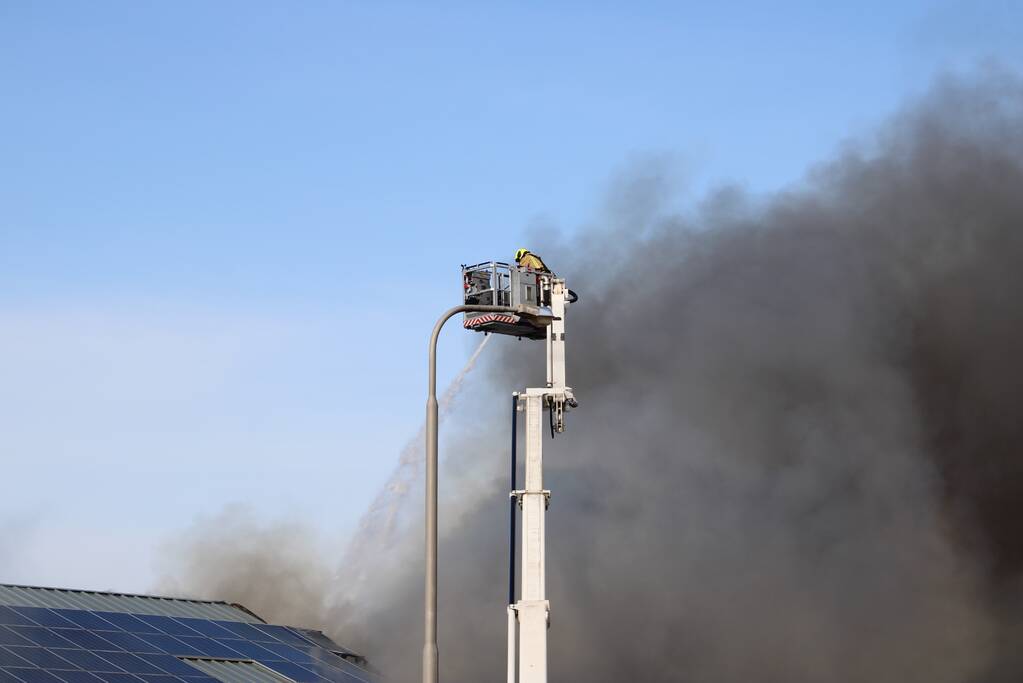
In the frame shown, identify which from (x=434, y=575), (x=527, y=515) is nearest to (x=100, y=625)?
(x=527, y=515)

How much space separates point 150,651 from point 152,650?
0.16 m

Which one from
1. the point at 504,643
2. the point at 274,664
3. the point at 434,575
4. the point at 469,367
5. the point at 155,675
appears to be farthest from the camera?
the point at 469,367

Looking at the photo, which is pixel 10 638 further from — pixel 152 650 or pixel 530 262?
pixel 530 262

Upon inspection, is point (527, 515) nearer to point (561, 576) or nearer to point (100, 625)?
point (100, 625)

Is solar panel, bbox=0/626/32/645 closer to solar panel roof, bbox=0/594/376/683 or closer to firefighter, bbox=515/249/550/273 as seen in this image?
solar panel roof, bbox=0/594/376/683

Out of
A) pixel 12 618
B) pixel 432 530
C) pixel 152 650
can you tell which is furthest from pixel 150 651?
pixel 432 530

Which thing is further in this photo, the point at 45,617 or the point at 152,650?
the point at 45,617

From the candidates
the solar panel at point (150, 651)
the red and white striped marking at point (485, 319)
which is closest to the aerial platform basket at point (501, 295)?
the red and white striped marking at point (485, 319)

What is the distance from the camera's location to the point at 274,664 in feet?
Result: 127

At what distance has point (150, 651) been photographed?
116 feet

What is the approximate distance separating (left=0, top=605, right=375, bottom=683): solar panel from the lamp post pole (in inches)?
583

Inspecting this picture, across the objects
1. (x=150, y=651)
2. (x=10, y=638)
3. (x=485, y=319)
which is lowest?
(x=10, y=638)

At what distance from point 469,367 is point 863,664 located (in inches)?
591

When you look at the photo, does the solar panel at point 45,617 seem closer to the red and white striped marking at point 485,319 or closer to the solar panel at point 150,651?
the solar panel at point 150,651
